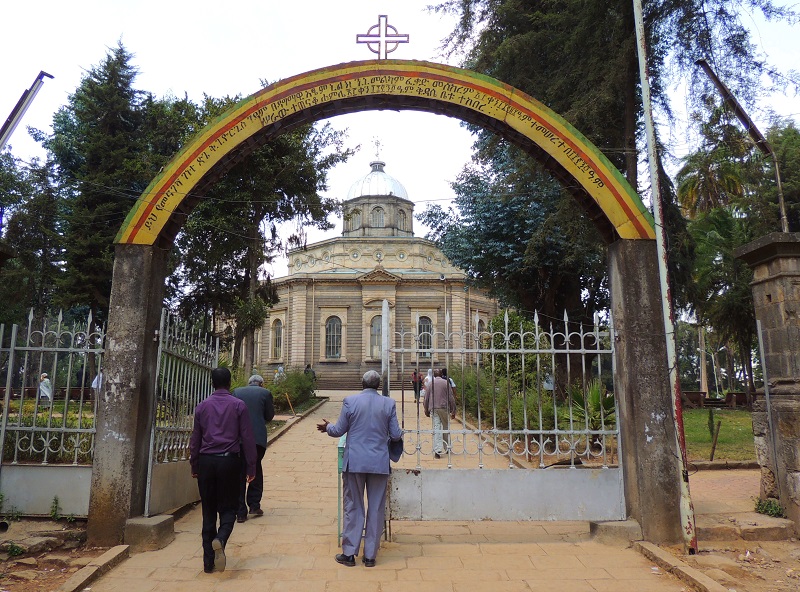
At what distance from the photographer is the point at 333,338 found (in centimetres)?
3609

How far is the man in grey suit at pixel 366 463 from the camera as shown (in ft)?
16.0

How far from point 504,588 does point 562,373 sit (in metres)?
14.4

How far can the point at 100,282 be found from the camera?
21797 millimetres

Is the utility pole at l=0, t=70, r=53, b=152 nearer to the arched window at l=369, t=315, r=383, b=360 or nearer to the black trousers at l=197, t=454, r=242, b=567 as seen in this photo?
the black trousers at l=197, t=454, r=242, b=567

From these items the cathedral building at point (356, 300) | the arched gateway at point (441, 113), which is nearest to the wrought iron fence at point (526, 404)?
the arched gateway at point (441, 113)

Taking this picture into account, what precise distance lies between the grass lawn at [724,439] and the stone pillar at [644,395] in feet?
17.7

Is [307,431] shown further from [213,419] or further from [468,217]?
[213,419]

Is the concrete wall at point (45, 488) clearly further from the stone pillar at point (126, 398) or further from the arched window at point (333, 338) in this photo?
the arched window at point (333, 338)

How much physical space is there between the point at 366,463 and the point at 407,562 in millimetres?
918

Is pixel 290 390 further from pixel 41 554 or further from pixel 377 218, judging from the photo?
pixel 377 218

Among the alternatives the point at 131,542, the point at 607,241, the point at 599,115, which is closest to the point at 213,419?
the point at 131,542

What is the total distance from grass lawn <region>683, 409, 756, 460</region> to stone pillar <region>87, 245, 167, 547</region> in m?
8.88

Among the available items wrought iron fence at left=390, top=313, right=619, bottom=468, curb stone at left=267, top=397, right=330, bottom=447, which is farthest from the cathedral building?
wrought iron fence at left=390, top=313, right=619, bottom=468

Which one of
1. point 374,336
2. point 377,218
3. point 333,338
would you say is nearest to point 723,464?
point 374,336
